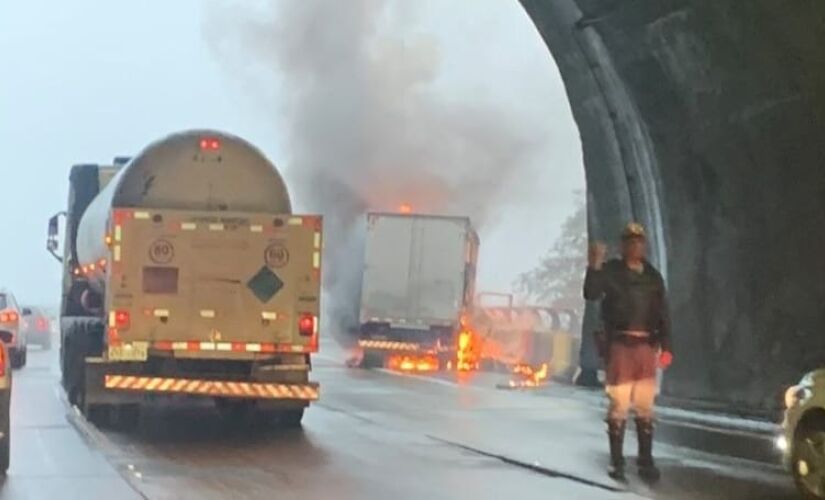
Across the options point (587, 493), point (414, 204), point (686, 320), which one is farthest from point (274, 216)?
point (414, 204)

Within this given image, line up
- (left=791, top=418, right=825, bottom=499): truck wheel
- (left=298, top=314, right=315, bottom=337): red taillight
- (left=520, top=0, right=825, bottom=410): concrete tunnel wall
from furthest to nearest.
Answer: (left=298, top=314, right=315, bottom=337): red taillight
(left=520, top=0, right=825, bottom=410): concrete tunnel wall
(left=791, top=418, right=825, bottom=499): truck wheel

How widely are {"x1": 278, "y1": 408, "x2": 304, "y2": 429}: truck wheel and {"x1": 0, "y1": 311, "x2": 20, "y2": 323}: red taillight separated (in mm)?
13008

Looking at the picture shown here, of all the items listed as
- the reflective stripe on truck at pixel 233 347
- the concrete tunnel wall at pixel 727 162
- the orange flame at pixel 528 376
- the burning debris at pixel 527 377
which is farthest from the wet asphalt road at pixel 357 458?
the orange flame at pixel 528 376

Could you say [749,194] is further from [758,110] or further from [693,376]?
[693,376]

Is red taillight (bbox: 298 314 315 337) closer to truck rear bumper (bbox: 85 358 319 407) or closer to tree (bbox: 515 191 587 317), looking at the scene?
truck rear bumper (bbox: 85 358 319 407)

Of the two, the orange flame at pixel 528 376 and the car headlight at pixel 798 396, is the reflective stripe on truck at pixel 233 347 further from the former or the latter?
the orange flame at pixel 528 376

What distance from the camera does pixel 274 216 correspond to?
1653 centimetres

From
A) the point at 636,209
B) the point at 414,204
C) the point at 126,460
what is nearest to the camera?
the point at 126,460

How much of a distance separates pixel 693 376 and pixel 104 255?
737cm

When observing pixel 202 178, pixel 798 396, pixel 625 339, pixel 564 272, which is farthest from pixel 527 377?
pixel 564 272

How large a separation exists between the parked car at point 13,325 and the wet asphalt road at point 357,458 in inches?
316

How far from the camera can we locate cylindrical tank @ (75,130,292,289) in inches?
677

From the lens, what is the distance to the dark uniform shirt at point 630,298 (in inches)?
470

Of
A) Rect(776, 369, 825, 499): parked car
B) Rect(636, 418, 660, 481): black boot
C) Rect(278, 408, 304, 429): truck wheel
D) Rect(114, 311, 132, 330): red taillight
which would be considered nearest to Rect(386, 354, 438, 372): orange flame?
Rect(278, 408, 304, 429): truck wheel
